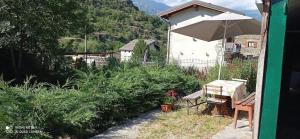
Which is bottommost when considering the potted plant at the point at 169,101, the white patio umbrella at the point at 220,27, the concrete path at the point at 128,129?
the concrete path at the point at 128,129

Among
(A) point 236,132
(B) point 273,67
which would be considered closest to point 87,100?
(A) point 236,132

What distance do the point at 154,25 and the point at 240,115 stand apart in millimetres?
64765

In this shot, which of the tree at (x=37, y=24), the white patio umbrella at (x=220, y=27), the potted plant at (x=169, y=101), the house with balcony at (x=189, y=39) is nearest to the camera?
the potted plant at (x=169, y=101)

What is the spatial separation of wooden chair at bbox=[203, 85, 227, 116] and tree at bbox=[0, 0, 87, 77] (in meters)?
5.08

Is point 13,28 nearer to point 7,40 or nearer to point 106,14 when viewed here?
point 7,40

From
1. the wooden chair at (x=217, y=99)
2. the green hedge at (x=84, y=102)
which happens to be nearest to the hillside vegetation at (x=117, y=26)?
the green hedge at (x=84, y=102)

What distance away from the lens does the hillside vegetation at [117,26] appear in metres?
56.3

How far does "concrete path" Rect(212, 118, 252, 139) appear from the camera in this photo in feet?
23.0

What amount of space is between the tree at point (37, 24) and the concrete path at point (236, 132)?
20.2ft

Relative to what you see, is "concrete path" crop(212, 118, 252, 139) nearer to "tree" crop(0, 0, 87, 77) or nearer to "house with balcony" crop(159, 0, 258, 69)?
"tree" crop(0, 0, 87, 77)

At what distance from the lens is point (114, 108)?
324 inches

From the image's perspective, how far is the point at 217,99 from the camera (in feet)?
29.8

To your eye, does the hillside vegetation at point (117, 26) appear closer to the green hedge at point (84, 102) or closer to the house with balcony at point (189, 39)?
the house with balcony at point (189, 39)

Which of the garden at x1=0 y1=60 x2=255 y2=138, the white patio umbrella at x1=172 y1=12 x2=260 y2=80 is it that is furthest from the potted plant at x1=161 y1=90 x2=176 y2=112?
the white patio umbrella at x1=172 y1=12 x2=260 y2=80
